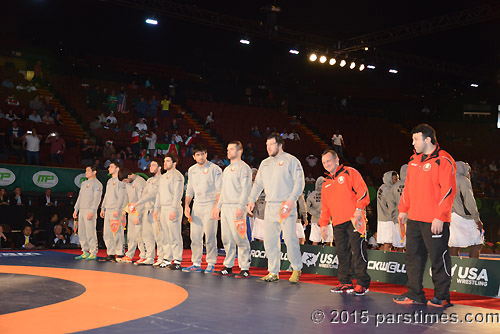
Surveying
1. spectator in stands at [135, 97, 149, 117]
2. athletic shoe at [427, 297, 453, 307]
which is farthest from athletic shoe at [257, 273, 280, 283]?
spectator in stands at [135, 97, 149, 117]

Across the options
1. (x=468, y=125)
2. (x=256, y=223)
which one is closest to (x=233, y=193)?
(x=256, y=223)

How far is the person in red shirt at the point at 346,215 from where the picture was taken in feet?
24.3

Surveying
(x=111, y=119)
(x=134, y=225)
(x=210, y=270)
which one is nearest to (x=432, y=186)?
(x=210, y=270)

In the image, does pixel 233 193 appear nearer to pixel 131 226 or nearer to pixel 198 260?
pixel 198 260

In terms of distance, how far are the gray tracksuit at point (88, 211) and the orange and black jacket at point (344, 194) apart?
6603 millimetres

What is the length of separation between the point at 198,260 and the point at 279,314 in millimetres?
4831

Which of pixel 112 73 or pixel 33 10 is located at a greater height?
pixel 33 10

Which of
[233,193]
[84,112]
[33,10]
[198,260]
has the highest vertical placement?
[33,10]

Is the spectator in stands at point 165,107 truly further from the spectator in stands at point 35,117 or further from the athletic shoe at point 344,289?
the athletic shoe at point 344,289

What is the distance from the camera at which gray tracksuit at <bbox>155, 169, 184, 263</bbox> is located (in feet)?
34.7

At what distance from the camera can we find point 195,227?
33.2 ft

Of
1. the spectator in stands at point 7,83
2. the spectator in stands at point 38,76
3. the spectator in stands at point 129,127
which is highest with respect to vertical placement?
the spectator in stands at point 38,76

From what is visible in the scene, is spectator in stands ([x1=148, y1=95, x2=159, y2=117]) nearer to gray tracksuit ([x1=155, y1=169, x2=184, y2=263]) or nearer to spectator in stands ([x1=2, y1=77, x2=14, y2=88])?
spectator in stands ([x1=2, y1=77, x2=14, y2=88])

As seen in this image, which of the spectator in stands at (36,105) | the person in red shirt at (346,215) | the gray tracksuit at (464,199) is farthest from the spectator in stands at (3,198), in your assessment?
the gray tracksuit at (464,199)
